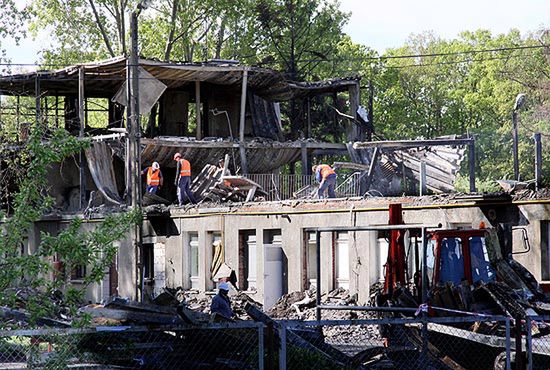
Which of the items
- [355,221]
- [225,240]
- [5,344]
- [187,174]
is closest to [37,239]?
[187,174]

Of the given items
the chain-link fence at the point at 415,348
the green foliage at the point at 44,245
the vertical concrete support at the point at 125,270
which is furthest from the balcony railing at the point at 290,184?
the green foliage at the point at 44,245

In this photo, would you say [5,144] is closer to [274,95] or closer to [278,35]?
[274,95]

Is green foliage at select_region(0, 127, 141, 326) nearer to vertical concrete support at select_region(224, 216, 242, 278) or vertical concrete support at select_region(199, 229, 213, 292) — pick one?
vertical concrete support at select_region(224, 216, 242, 278)

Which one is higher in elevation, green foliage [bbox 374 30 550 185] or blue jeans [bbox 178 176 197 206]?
green foliage [bbox 374 30 550 185]

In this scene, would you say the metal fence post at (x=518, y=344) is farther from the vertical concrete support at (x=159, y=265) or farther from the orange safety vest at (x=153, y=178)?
the orange safety vest at (x=153, y=178)

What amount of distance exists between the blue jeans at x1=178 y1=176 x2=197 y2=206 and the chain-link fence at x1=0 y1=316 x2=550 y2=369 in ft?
64.1

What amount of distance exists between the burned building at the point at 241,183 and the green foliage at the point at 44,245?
10127 mm

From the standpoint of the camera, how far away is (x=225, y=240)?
32.6m

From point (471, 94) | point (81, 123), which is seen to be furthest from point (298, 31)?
point (81, 123)

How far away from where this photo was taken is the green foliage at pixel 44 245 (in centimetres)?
1095

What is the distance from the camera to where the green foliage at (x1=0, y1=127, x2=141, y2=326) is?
35.9 ft

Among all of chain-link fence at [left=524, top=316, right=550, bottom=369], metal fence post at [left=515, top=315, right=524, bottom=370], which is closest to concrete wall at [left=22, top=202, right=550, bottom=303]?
chain-link fence at [left=524, top=316, right=550, bottom=369]

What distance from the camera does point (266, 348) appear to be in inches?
544

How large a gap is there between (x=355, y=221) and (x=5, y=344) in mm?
16485
